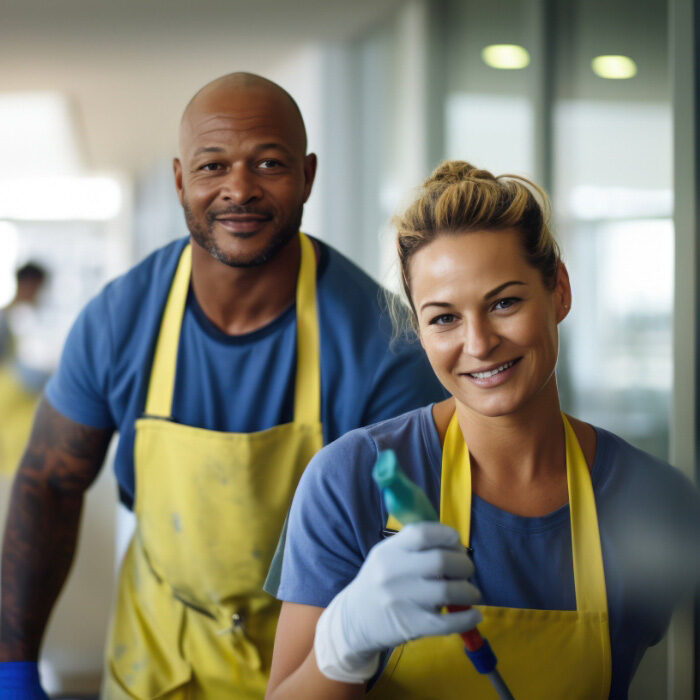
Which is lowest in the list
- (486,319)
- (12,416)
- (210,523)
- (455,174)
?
(210,523)

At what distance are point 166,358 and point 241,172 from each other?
→ 250 mm

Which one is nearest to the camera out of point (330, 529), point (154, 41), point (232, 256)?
point (330, 529)

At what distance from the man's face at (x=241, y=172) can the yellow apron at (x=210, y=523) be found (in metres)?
0.10

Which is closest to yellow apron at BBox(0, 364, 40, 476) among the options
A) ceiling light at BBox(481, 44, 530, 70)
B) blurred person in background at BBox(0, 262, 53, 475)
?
blurred person in background at BBox(0, 262, 53, 475)

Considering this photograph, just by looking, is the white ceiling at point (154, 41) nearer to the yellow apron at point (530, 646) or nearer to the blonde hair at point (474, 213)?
the blonde hair at point (474, 213)

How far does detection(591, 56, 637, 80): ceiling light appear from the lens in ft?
4.19

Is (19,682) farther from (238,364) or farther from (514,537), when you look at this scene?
(514,537)

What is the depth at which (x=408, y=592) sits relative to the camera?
736 mm

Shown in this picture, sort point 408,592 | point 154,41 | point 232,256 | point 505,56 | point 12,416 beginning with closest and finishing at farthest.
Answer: point 408,592 < point 232,256 < point 154,41 < point 12,416 < point 505,56

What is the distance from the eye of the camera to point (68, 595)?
1465 millimetres

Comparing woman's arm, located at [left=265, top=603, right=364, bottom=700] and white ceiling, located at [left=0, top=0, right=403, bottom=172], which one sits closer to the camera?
woman's arm, located at [left=265, top=603, right=364, bottom=700]

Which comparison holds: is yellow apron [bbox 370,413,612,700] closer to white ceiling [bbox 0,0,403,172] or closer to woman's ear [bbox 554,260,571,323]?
woman's ear [bbox 554,260,571,323]

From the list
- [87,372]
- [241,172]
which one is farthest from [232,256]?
[87,372]

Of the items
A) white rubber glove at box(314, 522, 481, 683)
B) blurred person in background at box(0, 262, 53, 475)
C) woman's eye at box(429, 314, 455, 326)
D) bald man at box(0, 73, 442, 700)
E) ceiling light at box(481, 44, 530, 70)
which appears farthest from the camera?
ceiling light at box(481, 44, 530, 70)
